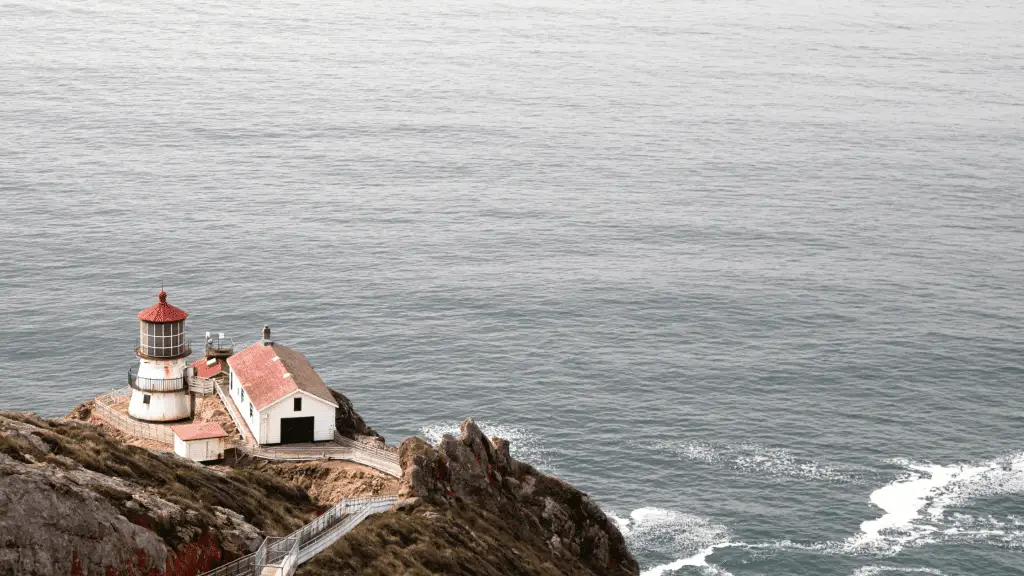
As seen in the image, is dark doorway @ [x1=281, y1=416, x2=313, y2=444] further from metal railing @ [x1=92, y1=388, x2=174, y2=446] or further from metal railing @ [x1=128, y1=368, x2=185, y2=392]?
metal railing @ [x1=128, y1=368, x2=185, y2=392]

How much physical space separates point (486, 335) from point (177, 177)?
66.1 m

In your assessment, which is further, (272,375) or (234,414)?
(234,414)

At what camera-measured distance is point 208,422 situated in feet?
208

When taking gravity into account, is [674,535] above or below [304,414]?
below

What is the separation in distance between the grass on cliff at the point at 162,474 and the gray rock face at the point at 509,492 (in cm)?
639

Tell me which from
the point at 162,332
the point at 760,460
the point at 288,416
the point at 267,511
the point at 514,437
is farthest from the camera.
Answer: the point at 514,437

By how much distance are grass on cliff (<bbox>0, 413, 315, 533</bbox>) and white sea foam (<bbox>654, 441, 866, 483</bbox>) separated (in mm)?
45123

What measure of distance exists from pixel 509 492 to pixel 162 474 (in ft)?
69.7

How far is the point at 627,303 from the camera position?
405 feet

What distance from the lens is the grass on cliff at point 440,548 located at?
46094 millimetres

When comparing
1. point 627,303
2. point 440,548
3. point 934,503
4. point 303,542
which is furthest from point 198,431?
point 627,303

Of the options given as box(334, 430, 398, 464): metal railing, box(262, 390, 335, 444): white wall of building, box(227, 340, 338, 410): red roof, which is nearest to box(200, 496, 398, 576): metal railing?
box(334, 430, 398, 464): metal railing

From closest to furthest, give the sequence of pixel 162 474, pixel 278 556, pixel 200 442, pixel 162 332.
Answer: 1. pixel 278 556
2. pixel 162 474
3. pixel 200 442
4. pixel 162 332

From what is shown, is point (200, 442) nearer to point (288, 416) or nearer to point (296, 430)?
point (288, 416)
